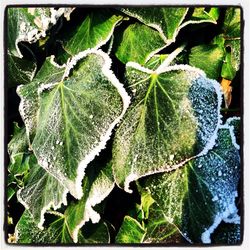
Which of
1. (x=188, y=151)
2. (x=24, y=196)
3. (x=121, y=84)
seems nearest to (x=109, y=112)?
(x=121, y=84)

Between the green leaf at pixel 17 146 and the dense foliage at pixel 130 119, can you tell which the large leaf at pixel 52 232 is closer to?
the dense foliage at pixel 130 119

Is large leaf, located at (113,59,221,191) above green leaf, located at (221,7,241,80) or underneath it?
underneath

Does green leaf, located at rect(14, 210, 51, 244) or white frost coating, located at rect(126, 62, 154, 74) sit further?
green leaf, located at rect(14, 210, 51, 244)

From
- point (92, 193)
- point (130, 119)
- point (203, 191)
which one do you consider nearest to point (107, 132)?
point (130, 119)

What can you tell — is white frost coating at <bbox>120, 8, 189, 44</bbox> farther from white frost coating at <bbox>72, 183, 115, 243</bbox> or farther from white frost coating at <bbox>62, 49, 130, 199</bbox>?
white frost coating at <bbox>72, 183, 115, 243</bbox>

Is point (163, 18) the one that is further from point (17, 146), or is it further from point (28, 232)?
point (28, 232)

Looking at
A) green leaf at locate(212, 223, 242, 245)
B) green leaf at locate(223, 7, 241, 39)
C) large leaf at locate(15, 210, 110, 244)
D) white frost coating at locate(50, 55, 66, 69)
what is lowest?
green leaf at locate(212, 223, 242, 245)

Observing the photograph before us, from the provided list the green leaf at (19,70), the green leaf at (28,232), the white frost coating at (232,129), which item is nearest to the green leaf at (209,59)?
the white frost coating at (232,129)

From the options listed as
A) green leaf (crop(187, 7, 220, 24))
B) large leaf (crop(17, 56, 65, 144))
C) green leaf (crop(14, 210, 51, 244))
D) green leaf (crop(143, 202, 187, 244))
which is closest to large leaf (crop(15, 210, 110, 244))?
green leaf (crop(14, 210, 51, 244))
